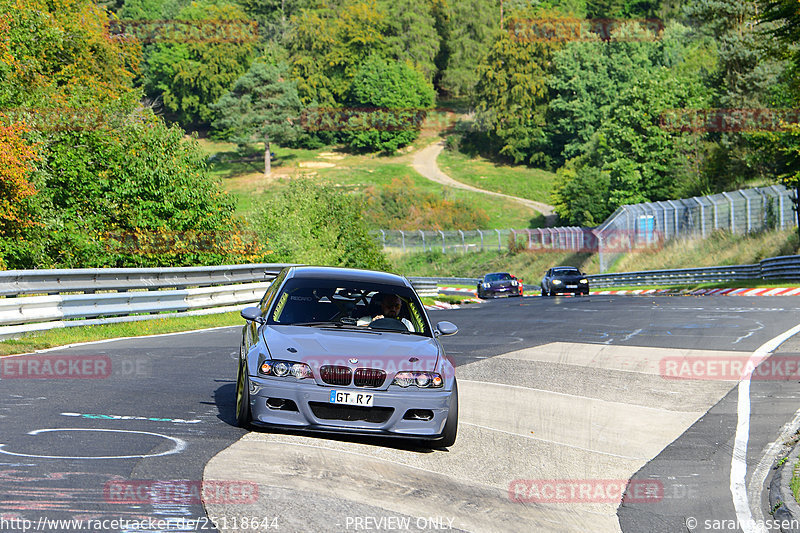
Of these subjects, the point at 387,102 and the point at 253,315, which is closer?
the point at 253,315

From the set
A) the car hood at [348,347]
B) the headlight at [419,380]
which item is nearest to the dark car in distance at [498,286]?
the car hood at [348,347]

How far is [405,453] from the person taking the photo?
8320 millimetres

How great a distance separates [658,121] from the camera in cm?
7669

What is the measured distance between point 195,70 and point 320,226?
105 m

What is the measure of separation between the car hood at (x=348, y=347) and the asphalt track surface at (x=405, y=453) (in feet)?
2.34

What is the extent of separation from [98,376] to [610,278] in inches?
1725

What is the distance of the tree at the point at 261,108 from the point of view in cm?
11981

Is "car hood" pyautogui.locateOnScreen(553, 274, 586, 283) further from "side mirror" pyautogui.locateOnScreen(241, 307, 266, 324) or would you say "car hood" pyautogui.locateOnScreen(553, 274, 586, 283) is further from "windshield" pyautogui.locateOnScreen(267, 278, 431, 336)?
"side mirror" pyautogui.locateOnScreen(241, 307, 266, 324)

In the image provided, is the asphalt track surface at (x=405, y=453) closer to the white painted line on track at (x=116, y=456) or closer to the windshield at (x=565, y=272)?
the white painted line on track at (x=116, y=456)

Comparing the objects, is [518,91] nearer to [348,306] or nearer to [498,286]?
[498,286]

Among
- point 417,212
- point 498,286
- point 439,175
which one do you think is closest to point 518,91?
point 439,175

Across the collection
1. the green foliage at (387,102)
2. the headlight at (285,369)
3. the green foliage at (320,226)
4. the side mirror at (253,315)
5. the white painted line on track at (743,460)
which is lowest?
the green foliage at (387,102)

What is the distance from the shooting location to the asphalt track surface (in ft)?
20.0

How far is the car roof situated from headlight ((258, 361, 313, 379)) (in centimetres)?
165
